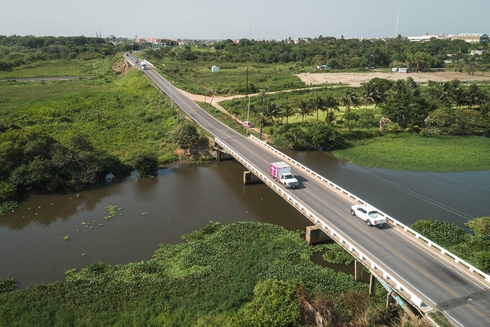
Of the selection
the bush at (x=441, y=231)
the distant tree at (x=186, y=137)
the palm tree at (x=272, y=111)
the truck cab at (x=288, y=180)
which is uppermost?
the palm tree at (x=272, y=111)

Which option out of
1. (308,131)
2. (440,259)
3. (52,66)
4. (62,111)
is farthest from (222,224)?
(52,66)

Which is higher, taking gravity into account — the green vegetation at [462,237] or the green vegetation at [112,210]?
the green vegetation at [462,237]

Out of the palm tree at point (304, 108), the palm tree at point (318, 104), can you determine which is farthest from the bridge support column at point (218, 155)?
the palm tree at point (318, 104)

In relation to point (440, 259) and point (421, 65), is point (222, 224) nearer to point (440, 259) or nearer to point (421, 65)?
point (440, 259)

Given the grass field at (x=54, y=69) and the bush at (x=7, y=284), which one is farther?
the grass field at (x=54, y=69)

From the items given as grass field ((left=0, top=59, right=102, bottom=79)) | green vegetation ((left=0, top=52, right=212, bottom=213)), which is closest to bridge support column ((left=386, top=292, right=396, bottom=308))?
green vegetation ((left=0, top=52, right=212, bottom=213))

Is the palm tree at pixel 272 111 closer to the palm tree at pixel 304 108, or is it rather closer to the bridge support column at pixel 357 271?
the palm tree at pixel 304 108

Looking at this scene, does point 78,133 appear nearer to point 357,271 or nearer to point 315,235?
point 315,235

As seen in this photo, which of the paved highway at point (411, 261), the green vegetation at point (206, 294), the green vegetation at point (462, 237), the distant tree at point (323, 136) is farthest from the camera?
the distant tree at point (323, 136)
